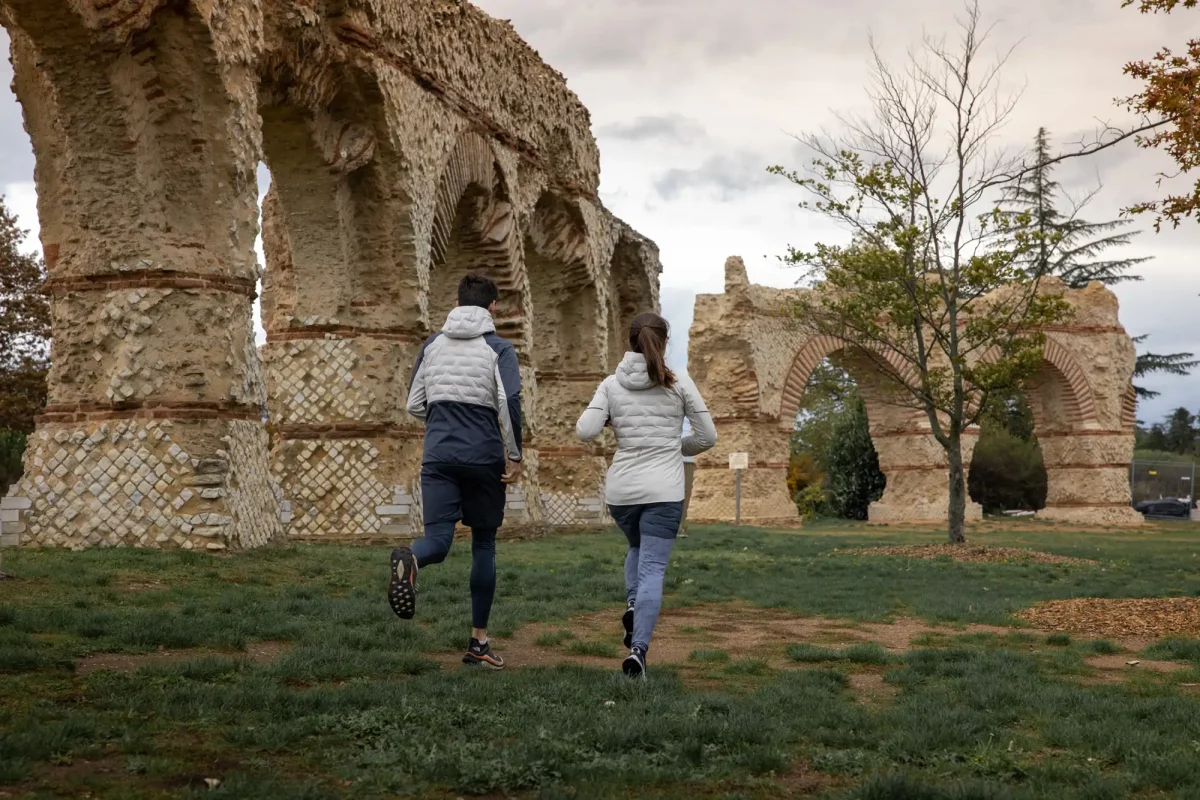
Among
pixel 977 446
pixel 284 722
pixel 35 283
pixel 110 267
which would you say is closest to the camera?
pixel 284 722

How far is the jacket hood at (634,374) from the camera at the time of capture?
5309 millimetres

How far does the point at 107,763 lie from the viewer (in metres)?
3.35

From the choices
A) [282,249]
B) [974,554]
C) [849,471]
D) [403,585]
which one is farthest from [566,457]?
[403,585]

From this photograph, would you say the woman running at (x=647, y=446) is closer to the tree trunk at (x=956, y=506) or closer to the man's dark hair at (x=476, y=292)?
the man's dark hair at (x=476, y=292)

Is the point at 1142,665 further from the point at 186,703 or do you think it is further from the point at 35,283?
the point at 35,283

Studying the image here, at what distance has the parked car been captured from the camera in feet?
116

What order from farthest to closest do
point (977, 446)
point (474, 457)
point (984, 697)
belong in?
point (977, 446) → point (474, 457) → point (984, 697)

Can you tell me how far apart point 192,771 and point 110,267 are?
7150mm

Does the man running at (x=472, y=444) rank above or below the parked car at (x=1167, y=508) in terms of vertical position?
above

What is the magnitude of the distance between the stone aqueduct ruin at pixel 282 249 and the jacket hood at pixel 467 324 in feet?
15.1

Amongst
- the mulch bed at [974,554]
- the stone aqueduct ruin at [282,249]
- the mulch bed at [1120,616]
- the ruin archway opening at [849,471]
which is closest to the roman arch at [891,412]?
the ruin archway opening at [849,471]

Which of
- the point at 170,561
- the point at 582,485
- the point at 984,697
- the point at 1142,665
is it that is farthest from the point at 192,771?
the point at 582,485

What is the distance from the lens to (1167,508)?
116 ft

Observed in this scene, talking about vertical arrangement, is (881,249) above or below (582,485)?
above
